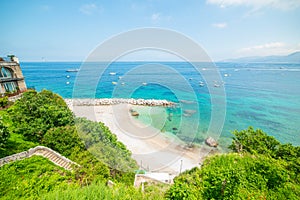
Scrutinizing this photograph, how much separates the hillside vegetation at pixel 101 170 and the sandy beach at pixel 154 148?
185 inches

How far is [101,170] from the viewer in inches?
305

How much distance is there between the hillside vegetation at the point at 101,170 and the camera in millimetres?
5852

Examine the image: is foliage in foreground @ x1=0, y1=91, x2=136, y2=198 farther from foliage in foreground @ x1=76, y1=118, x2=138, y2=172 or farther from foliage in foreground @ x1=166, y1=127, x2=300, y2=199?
foliage in foreground @ x1=166, y1=127, x2=300, y2=199

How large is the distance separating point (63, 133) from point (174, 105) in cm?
2548

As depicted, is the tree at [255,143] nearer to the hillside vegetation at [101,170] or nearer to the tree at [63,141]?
the hillside vegetation at [101,170]

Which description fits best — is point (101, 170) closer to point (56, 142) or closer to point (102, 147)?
point (102, 147)

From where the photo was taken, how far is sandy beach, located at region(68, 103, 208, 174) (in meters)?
14.3

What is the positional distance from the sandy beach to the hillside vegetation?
4.69 meters

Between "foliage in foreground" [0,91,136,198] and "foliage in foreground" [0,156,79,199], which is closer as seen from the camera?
"foliage in foreground" [0,156,79,199]

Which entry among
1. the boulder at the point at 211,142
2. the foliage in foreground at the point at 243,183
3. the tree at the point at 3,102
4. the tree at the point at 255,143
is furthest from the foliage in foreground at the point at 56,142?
the boulder at the point at 211,142

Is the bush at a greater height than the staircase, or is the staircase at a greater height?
the bush

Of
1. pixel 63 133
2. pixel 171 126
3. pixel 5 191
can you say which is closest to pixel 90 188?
pixel 5 191

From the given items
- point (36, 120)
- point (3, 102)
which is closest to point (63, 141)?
point (36, 120)

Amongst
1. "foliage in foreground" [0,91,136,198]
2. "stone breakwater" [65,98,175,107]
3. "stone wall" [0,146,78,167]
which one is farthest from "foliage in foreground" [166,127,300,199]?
"stone breakwater" [65,98,175,107]
